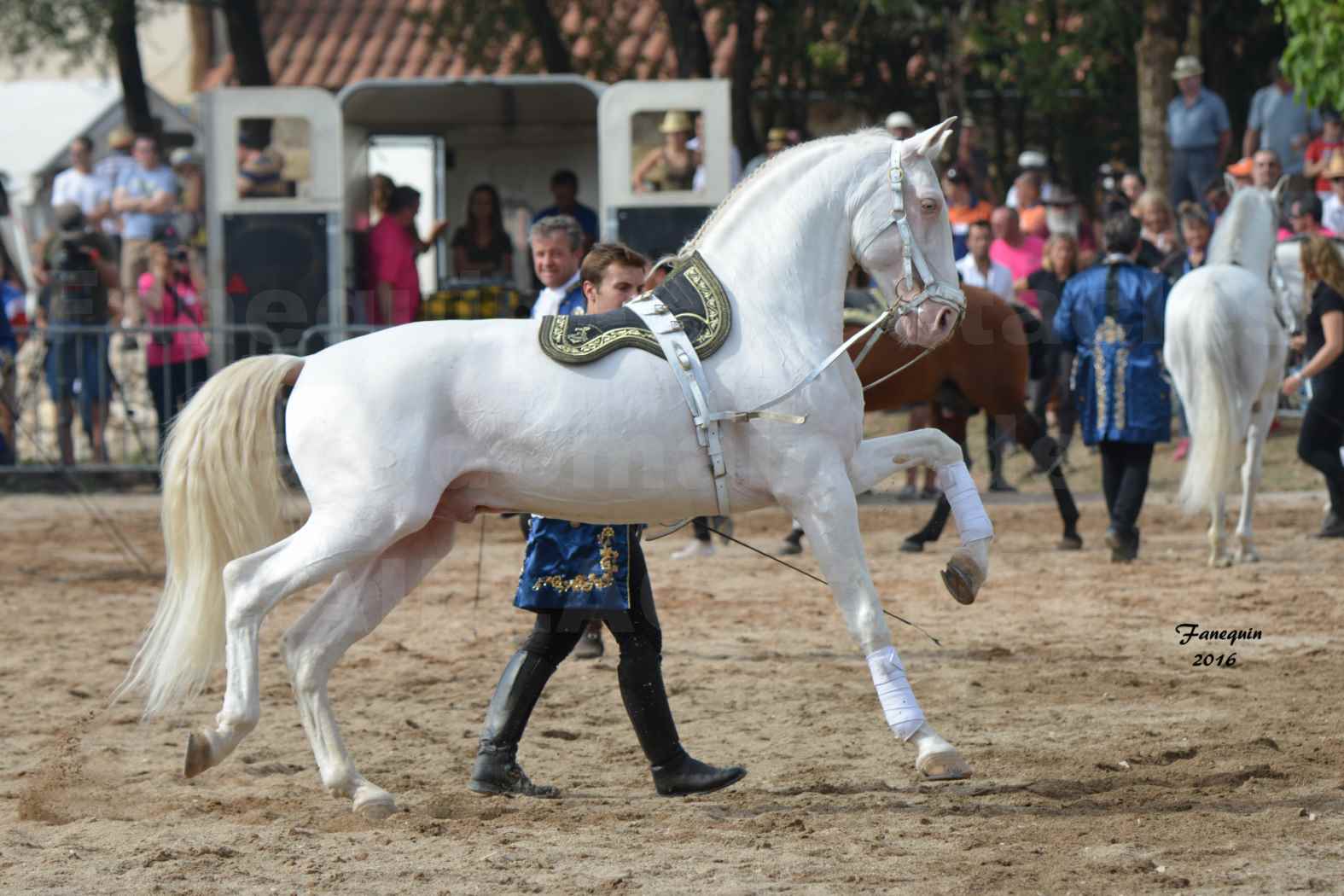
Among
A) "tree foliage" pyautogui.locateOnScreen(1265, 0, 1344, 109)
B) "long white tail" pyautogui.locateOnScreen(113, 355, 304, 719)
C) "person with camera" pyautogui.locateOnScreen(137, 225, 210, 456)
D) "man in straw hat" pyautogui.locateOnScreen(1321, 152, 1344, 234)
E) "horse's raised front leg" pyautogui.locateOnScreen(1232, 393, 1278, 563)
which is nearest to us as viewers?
"long white tail" pyautogui.locateOnScreen(113, 355, 304, 719)

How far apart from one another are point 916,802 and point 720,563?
5.11m

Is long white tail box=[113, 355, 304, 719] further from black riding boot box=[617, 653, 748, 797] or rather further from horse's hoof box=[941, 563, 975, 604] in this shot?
horse's hoof box=[941, 563, 975, 604]

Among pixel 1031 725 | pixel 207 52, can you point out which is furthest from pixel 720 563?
pixel 207 52

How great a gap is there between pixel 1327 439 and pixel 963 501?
6.04 metres

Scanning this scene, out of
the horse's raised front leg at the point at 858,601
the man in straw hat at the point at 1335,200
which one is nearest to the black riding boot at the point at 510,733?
the horse's raised front leg at the point at 858,601

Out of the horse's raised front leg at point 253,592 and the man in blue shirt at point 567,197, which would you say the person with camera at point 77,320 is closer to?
the man in blue shirt at point 567,197

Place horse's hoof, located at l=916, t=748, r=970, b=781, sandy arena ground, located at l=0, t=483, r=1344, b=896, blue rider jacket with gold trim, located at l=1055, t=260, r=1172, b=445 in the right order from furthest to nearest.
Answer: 1. blue rider jacket with gold trim, located at l=1055, t=260, r=1172, b=445
2. horse's hoof, located at l=916, t=748, r=970, b=781
3. sandy arena ground, located at l=0, t=483, r=1344, b=896

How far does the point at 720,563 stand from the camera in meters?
10.4

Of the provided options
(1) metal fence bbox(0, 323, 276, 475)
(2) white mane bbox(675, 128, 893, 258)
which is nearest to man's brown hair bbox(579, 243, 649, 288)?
(2) white mane bbox(675, 128, 893, 258)

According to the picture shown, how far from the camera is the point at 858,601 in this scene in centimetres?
512

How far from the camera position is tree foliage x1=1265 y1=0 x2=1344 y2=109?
12.4 metres

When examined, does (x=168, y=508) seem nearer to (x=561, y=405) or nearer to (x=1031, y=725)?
(x=561, y=405)

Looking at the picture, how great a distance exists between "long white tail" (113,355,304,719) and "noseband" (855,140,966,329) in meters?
1.84

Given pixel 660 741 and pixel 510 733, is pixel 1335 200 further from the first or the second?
pixel 510 733
